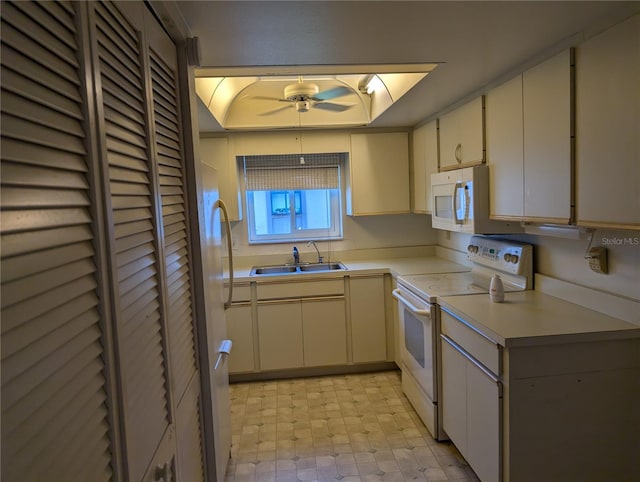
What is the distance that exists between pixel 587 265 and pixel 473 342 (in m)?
0.70

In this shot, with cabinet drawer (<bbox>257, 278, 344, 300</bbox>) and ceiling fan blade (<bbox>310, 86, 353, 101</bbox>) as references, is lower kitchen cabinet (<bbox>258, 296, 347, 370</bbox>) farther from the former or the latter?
ceiling fan blade (<bbox>310, 86, 353, 101</bbox>)

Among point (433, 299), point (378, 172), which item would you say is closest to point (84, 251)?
point (433, 299)

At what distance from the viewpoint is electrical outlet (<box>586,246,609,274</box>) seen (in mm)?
1895

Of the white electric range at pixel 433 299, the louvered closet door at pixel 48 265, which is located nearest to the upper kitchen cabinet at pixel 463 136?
the white electric range at pixel 433 299

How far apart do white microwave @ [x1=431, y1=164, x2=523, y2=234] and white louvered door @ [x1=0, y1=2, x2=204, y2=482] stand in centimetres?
182

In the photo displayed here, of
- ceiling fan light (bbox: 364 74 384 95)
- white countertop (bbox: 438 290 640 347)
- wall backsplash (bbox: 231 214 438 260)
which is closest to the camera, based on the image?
white countertop (bbox: 438 290 640 347)

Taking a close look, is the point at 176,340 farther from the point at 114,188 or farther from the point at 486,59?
the point at 486,59

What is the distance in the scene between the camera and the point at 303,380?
3.47 m

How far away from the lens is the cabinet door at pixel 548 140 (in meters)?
1.75

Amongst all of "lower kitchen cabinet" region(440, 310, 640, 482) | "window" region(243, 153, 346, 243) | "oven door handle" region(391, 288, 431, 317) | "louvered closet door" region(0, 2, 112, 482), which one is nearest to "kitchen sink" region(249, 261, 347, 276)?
"window" region(243, 153, 346, 243)

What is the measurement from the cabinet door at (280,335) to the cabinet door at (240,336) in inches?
3.5

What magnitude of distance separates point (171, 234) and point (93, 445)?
30.4 inches

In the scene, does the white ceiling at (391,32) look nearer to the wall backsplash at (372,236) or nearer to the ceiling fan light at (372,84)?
A: the ceiling fan light at (372,84)

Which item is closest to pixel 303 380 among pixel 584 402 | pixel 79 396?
pixel 584 402
